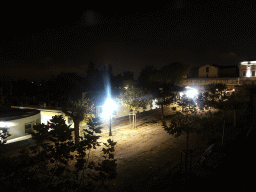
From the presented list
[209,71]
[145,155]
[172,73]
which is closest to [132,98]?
[145,155]

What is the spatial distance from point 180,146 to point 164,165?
331cm

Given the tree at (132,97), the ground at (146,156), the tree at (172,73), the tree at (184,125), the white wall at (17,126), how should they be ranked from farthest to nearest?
the tree at (172,73), the white wall at (17,126), the tree at (132,97), the ground at (146,156), the tree at (184,125)

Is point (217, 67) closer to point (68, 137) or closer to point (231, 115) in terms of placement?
point (231, 115)

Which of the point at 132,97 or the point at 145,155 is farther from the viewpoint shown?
the point at 132,97

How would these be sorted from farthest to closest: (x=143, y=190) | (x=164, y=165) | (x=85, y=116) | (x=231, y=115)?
(x=231, y=115) → (x=85, y=116) → (x=164, y=165) → (x=143, y=190)

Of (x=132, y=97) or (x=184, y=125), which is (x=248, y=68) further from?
(x=184, y=125)

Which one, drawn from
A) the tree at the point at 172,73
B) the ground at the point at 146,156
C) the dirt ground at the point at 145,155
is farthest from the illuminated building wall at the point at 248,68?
the dirt ground at the point at 145,155

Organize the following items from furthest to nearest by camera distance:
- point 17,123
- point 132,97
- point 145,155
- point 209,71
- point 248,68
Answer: point 209,71 < point 248,68 < point 17,123 < point 132,97 < point 145,155

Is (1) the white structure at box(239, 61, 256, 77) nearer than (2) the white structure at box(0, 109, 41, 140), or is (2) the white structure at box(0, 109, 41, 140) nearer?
(2) the white structure at box(0, 109, 41, 140)

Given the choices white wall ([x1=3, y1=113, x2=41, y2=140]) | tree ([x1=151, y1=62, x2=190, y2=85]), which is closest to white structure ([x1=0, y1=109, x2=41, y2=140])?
white wall ([x1=3, y1=113, x2=41, y2=140])

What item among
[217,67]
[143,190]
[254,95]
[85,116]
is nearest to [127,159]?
[143,190]

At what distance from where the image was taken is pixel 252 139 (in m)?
10.6

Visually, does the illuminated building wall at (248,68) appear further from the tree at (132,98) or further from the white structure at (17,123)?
the white structure at (17,123)

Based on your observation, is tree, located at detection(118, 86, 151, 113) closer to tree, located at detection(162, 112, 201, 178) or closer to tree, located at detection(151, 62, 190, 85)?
tree, located at detection(162, 112, 201, 178)
